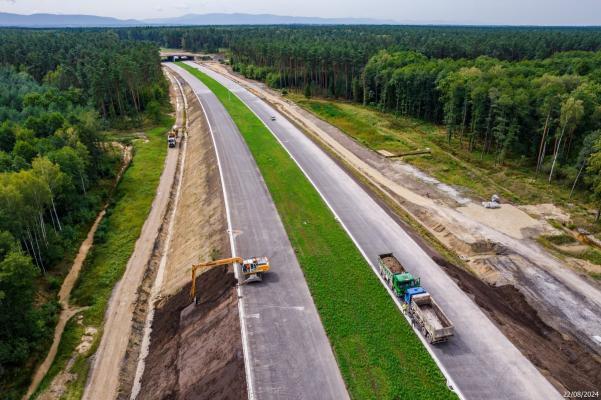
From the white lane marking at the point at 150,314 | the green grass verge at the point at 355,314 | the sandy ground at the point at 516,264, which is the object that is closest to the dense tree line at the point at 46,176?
the white lane marking at the point at 150,314

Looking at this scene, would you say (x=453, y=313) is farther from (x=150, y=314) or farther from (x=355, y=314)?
(x=150, y=314)

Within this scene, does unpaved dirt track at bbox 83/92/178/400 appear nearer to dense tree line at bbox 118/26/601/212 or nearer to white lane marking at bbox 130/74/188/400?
white lane marking at bbox 130/74/188/400

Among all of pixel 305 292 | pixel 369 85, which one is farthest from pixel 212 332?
pixel 369 85

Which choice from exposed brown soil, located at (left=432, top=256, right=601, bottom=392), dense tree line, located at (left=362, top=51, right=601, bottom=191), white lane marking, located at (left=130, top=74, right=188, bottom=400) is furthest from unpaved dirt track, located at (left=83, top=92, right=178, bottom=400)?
dense tree line, located at (left=362, top=51, right=601, bottom=191)

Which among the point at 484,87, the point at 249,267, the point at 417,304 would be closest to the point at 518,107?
the point at 484,87

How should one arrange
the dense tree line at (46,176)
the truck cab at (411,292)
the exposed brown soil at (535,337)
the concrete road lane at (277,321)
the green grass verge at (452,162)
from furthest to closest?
the green grass verge at (452,162) < the truck cab at (411,292) < the dense tree line at (46,176) < the exposed brown soil at (535,337) < the concrete road lane at (277,321)

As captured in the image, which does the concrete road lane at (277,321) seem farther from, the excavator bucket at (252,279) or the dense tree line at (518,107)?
the dense tree line at (518,107)
